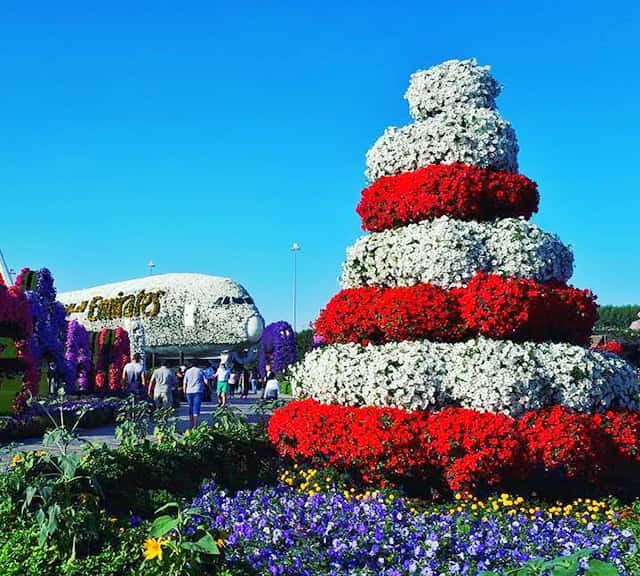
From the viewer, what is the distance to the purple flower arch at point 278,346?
135 feet

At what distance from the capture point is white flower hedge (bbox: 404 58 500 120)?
35.2ft

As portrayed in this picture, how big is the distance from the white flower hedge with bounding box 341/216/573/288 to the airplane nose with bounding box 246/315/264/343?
30.9m

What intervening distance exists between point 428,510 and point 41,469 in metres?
3.85

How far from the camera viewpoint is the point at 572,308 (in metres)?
9.48


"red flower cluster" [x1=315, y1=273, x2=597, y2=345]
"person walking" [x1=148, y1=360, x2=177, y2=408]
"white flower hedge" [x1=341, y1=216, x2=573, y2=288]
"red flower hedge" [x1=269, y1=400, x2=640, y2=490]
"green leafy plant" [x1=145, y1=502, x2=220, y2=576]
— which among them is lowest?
"green leafy plant" [x1=145, y1=502, x2=220, y2=576]

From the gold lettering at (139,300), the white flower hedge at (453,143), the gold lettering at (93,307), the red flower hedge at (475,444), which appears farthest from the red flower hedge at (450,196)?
the gold lettering at (93,307)

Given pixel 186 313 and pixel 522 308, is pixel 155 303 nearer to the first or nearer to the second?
pixel 186 313

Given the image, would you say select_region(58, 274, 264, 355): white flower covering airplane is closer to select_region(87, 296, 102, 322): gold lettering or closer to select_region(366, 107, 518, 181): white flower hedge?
select_region(87, 296, 102, 322): gold lettering

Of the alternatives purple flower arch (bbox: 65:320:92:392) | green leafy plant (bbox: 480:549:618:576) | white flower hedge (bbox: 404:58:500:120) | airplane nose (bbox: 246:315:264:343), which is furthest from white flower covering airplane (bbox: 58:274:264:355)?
green leafy plant (bbox: 480:549:618:576)

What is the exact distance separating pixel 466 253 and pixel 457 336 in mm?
997

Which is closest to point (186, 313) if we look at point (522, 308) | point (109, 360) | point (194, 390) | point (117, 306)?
point (117, 306)

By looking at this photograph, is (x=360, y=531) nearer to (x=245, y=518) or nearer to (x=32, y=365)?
(x=245, y=518)

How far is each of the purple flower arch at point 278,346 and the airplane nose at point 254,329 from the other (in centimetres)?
73

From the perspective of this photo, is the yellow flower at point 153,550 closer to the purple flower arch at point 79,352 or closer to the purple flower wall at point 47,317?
the purple flower wall at point 47,317
